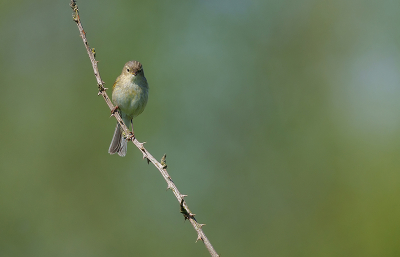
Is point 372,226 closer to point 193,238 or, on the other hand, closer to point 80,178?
point 193,238

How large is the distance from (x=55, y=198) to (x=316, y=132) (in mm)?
9938

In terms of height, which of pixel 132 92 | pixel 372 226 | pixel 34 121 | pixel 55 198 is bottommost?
pixel 372 226

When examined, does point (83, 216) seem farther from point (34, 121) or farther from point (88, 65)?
point (88, 65)

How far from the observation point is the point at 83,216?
43.3ft

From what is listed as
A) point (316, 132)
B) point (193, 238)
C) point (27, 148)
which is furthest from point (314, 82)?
point (27, 148)

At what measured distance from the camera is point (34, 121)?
1473 cm

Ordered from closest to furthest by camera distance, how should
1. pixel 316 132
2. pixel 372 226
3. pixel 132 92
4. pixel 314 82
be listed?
pixel 132 92, pixel 372 226, pixel 316 132, pixel 314 82

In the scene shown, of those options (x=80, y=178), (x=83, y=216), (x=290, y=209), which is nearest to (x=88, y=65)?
(x=80, y=178)

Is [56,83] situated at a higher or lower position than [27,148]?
higher

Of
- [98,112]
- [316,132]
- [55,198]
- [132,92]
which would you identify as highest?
[98,112]

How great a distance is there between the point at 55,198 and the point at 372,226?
10.1 metres

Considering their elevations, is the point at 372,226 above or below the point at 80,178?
below

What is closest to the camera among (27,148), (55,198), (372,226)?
(372,226)

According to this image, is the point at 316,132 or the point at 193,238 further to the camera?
the point at 316,132
